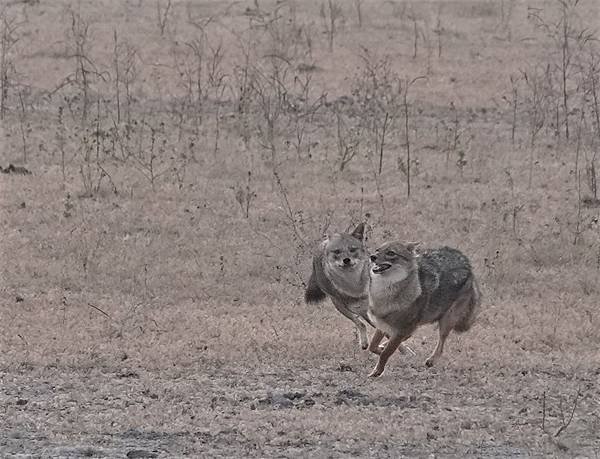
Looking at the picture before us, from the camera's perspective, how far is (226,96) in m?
17.6

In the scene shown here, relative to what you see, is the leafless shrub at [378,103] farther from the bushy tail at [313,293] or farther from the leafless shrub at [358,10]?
the bushy tail at [313,293]

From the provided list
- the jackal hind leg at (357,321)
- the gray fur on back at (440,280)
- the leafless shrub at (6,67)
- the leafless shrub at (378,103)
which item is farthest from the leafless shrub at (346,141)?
the gray fur on back at (440,280)

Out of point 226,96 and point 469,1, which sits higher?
point 469,1

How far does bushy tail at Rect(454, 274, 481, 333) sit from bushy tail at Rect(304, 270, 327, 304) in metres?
1.39

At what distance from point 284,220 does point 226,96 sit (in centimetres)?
616

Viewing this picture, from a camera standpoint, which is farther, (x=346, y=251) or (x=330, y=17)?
(x=330, y=17)

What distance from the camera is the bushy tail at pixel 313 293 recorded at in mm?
9445

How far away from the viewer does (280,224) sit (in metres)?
11.7

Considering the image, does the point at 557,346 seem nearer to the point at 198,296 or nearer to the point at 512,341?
the point at 512,341

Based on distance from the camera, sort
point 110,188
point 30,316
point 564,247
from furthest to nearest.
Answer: point 110,188
point 564,247
point 30,316

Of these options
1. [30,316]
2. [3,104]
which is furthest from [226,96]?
[30,316]

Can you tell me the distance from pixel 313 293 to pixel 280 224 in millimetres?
2337

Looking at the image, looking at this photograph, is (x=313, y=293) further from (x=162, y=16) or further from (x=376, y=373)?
(x=162, y=16)

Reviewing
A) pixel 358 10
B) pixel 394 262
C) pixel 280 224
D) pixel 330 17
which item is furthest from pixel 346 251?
pixel 358 10
